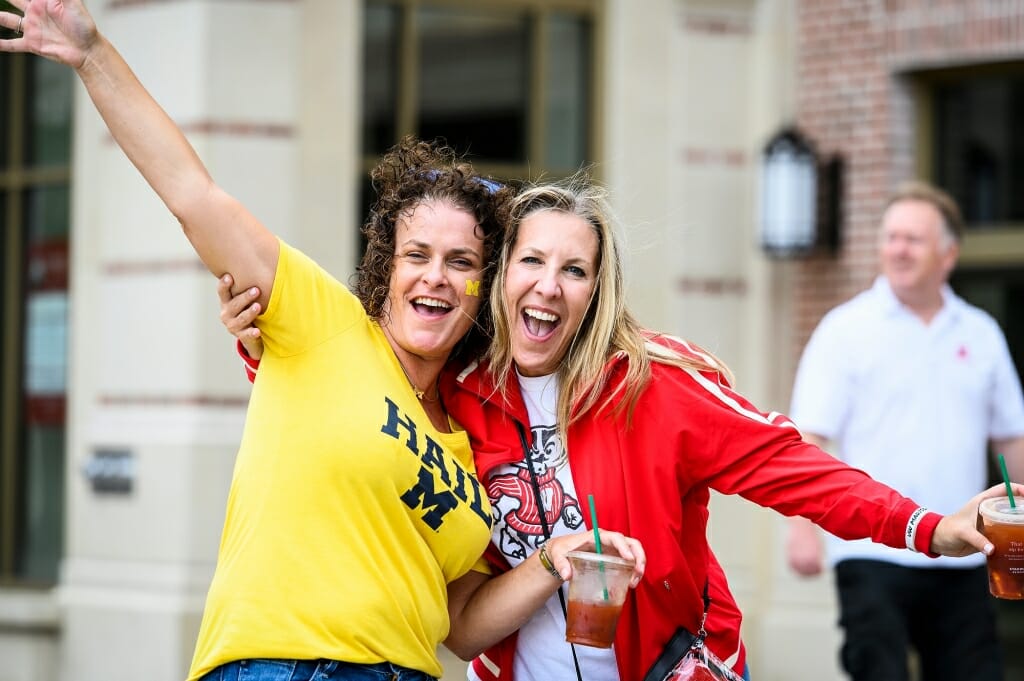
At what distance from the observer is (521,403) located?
3.59 meters

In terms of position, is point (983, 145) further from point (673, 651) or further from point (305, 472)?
point (305, 472)

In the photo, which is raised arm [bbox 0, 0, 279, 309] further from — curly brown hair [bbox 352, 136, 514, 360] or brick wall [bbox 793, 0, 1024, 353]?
brick wall [bbox 793, 0, 1024, 353]

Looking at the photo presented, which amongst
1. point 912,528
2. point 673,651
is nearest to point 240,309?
point 673,651

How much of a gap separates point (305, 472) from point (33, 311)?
6182 millimetres

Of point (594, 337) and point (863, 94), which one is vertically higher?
point (863, 94)

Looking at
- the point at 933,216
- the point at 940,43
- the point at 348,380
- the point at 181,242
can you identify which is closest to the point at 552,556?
the point at 348,380

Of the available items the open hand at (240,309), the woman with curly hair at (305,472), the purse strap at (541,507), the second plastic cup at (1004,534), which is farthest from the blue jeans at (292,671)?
the second plastic cup at (1004,534)

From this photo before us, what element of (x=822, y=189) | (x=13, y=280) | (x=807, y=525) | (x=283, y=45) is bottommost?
(x=807, y=525)

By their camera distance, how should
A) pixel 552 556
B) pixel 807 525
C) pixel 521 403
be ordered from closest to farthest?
pixel 552 556 < pixel 521 403 < pixel 807 525

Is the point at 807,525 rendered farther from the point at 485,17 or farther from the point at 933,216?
the point at 485,17

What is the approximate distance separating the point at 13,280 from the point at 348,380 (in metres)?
6.25

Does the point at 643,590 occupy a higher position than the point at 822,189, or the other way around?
the point at 822,189

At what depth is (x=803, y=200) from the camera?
26.8ft

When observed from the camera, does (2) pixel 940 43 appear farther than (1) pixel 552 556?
Yes
